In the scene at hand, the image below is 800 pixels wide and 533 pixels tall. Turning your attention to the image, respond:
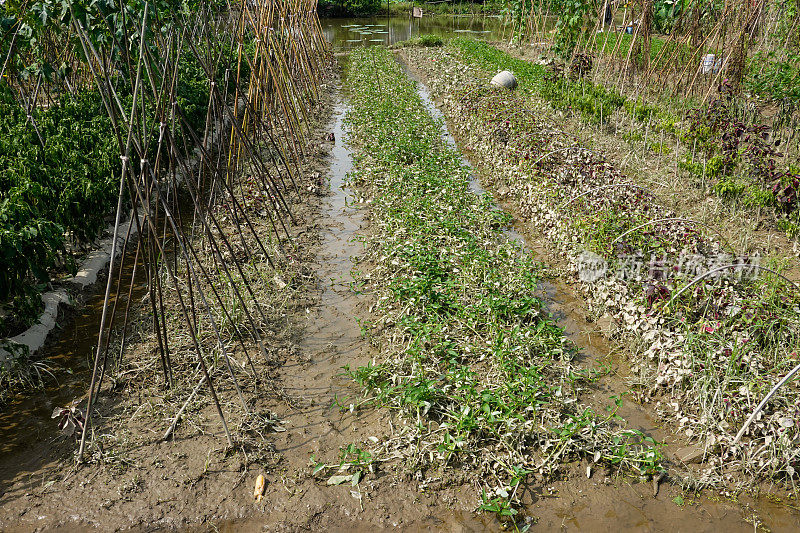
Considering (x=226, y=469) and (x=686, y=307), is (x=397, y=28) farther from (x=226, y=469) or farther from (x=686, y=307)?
(x=226, y=469)

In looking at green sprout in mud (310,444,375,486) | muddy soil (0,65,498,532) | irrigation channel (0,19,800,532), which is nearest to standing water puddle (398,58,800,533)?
irrigation channel (0,19,800,532)

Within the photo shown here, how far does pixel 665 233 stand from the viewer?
4.66 metres

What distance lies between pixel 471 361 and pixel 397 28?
27171 mm

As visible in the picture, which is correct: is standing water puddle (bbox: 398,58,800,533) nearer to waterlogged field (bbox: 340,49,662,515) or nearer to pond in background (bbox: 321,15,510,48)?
waterlogged field (bbox: 340,49,662,515)

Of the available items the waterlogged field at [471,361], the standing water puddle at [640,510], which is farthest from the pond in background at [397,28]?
the standing water puddle at [640,510]

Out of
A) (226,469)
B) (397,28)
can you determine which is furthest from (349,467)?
(397,28)

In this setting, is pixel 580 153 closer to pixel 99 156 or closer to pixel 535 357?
pixel 535 357

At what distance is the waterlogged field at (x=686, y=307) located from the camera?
3031mm

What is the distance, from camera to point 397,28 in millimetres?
27750

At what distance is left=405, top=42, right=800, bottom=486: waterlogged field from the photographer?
303 cm

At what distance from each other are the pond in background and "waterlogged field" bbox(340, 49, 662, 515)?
59.1ft

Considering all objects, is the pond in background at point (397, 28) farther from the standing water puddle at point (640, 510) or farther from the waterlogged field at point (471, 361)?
the standing water puddle at point (640, 510)

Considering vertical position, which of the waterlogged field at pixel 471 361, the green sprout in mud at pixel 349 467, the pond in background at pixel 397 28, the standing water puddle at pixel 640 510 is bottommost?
the standing water puddle at pixel 640 510

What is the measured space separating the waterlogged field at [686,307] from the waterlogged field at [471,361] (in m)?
0.40
